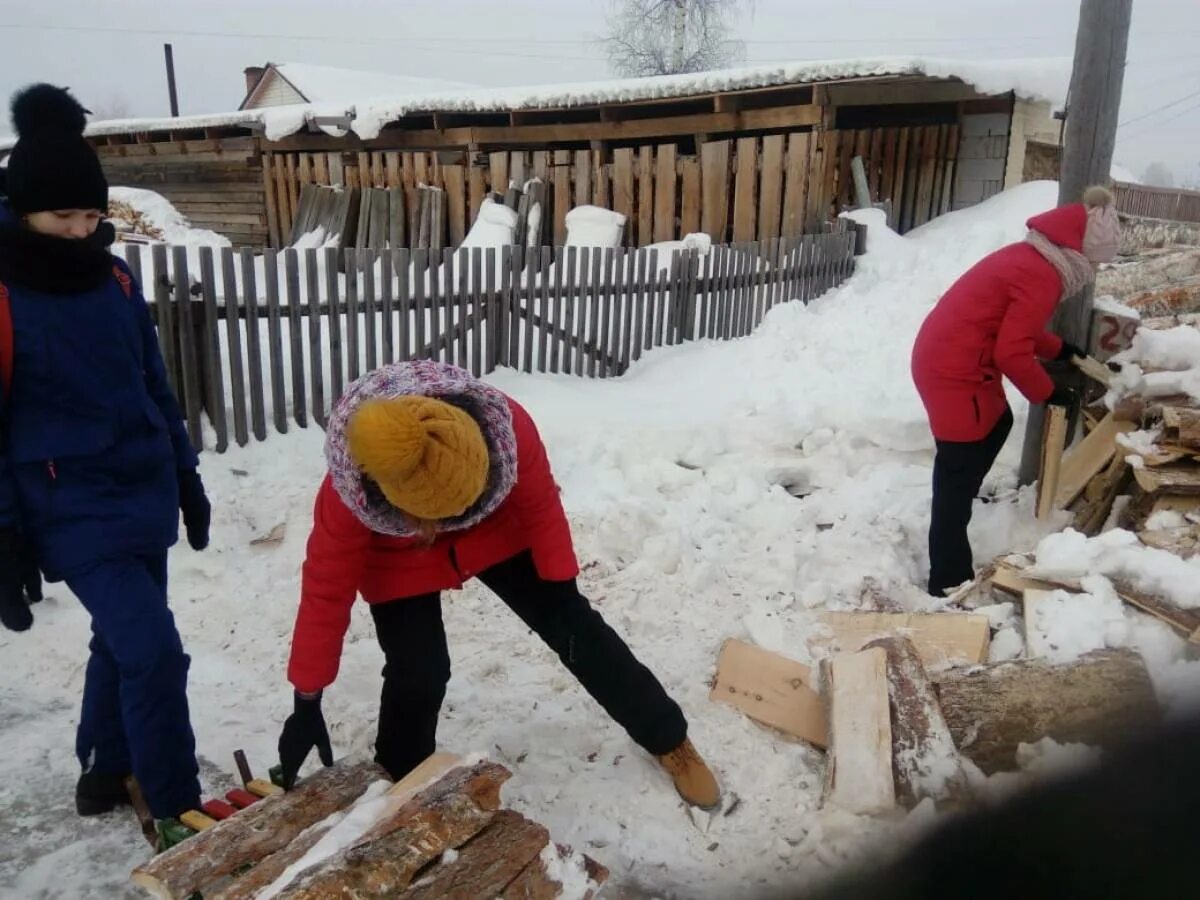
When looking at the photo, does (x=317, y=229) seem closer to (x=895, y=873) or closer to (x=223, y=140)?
(x=223, y=140)

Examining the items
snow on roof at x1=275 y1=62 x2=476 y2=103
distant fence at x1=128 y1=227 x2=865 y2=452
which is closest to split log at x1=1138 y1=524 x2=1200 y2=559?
distant fence at x1=128 y1=227 x2=865 y2=452

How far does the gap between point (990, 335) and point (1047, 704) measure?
5.52 feet

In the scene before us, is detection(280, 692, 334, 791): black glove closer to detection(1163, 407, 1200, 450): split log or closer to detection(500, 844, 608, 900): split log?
detection(500, 844, 608, 900): split log

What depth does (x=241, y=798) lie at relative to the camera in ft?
7.82

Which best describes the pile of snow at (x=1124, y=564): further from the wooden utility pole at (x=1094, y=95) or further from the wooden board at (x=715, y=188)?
the wooden board at (x=715, y=188)

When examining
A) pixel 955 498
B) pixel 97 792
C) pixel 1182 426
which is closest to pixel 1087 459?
pixel 1182 426

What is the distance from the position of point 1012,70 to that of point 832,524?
328 inches

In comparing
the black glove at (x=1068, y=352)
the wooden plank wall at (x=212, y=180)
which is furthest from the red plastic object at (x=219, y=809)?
the wooden plank wall at (x=212, y=180)

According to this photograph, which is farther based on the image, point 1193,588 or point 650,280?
point 650,280

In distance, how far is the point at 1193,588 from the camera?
2.89 m

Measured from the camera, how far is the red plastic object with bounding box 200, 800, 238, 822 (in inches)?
92.4

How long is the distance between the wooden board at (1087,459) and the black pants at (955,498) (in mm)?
603

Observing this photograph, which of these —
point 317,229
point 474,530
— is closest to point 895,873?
point 474,530

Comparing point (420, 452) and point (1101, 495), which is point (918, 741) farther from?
point (1101, 495)
